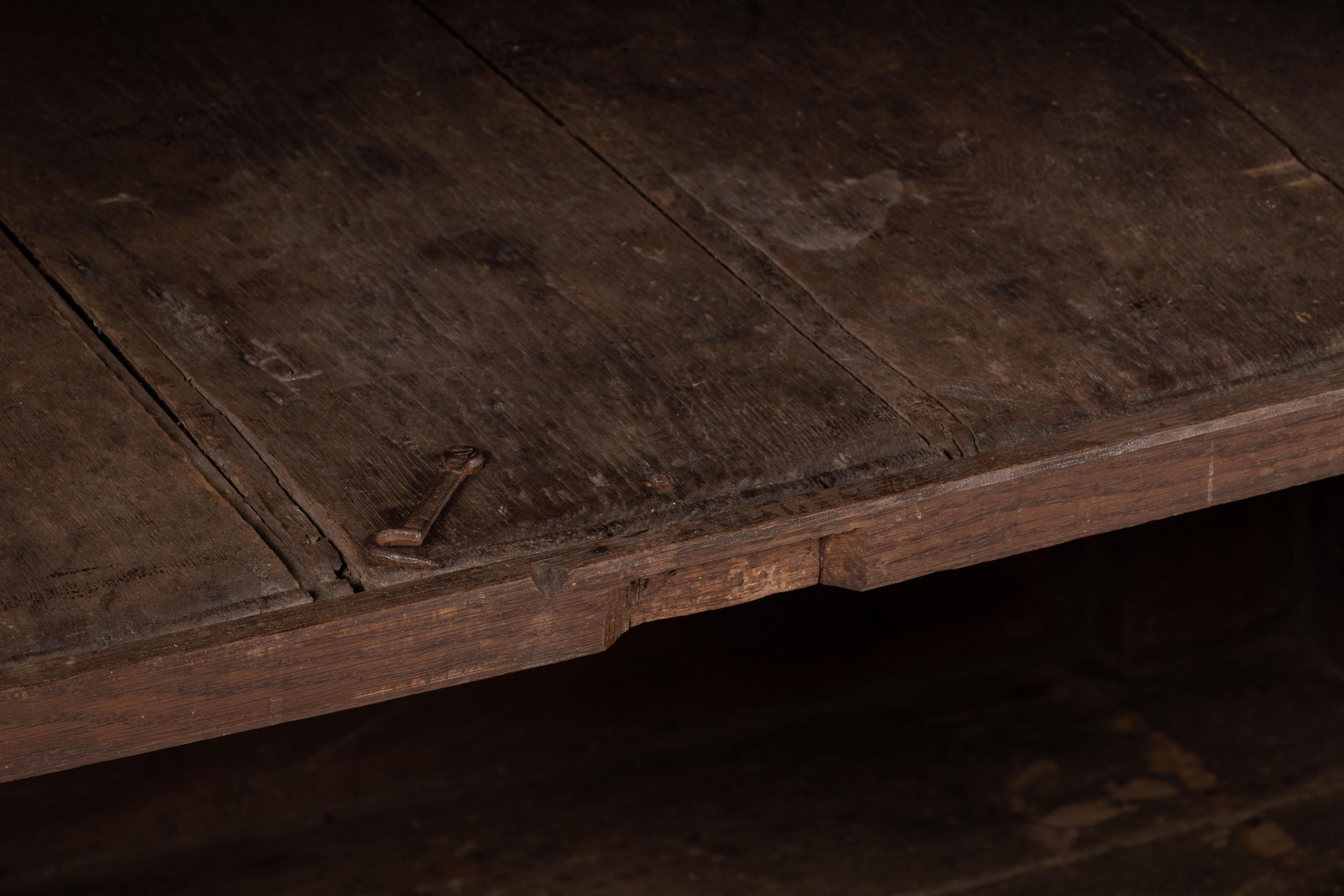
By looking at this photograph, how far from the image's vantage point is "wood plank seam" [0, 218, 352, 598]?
142 cm

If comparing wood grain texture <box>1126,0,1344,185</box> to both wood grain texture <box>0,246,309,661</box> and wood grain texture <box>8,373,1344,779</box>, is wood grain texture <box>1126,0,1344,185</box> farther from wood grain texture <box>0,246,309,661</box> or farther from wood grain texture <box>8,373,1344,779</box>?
wood grain texture <box>0,246,309,661</box>

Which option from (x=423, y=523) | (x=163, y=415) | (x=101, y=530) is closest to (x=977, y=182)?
Result: (x=423, y=523)

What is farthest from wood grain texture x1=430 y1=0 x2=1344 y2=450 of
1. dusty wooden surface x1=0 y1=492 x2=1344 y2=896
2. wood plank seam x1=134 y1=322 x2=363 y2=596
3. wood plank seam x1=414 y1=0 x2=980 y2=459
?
dusty wooden surface x1=0 y1=492 x2=1344 y2=896

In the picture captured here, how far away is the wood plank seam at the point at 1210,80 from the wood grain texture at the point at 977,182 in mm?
12

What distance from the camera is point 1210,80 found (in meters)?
2.25

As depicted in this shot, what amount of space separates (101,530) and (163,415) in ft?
0.62

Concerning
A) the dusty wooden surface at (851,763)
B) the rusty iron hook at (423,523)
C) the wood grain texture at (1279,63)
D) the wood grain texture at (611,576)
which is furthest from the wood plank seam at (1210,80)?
the dusty wooden surface at (851,763)

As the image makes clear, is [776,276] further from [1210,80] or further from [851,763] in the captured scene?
[851,763]

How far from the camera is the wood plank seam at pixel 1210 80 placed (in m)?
2.07

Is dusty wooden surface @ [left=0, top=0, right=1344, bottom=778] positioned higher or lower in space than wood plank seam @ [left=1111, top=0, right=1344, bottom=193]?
lower

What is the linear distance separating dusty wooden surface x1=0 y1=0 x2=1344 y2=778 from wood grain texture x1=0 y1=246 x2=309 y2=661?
2 centimetres

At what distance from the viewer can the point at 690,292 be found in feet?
5.99

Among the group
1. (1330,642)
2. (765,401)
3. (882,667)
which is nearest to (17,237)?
(765,401)

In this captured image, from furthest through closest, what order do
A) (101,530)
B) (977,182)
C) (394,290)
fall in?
1. (977,182)
2. (394,290)
3. (101,530)
